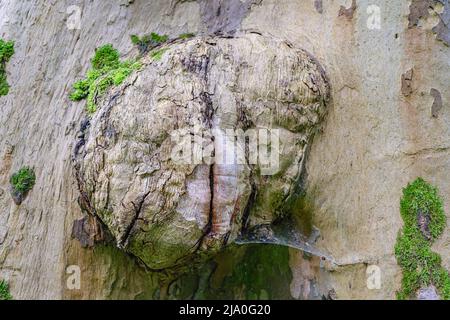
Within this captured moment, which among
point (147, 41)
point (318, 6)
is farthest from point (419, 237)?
point (147, 41)

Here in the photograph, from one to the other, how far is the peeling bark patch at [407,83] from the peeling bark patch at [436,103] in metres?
0.09

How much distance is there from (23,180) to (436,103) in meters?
1.67

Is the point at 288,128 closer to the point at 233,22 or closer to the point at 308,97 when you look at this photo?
the point at 308,97

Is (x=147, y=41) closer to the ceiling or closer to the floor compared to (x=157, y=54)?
closer to the ceiling

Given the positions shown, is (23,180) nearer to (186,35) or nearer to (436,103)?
(186,35)

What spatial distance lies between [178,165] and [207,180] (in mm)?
121

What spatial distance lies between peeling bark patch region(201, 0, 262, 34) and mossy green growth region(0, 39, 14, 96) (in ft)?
2.76

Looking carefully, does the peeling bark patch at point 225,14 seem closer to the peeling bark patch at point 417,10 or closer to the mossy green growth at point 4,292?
the peeling bark patch at point 417,10

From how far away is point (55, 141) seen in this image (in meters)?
2.27

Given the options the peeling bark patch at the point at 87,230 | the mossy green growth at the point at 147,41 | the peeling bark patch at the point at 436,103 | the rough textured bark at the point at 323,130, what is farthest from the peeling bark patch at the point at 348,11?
the peeling bark patch at the point at 87,230

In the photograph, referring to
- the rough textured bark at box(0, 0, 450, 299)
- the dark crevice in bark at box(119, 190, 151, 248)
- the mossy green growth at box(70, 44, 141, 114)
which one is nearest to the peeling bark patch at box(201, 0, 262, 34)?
the rough textured bark at box(0, 0, 450, 299)

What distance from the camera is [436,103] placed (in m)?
2.13

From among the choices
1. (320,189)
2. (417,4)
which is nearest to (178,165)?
(320,189)

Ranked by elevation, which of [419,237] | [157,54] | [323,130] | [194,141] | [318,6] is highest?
[318,6]
